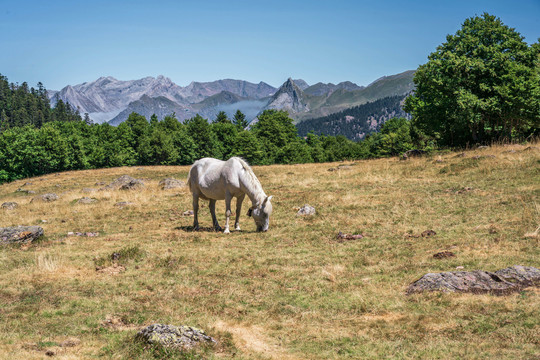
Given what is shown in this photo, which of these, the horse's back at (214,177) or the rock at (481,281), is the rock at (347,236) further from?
the rock at (481,281)

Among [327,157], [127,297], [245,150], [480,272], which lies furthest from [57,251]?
[327,157]

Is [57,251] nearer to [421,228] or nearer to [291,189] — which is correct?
[421,228]

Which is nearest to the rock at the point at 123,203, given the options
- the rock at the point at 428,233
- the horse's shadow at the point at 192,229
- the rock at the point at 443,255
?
the horse's shadow at the point at 192,229

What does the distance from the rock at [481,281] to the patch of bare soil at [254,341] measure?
4.37m

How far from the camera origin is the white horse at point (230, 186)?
62.5 ft

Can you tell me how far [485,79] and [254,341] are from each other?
3752 centimetres

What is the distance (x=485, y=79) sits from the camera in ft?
123

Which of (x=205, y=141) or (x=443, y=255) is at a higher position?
(x=205, y=141)

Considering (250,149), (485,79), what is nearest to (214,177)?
(485,79)

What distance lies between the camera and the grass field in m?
8.27

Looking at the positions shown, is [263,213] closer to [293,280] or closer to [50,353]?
[293,280]

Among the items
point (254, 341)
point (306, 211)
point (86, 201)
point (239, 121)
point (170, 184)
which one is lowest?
point (254, 341)

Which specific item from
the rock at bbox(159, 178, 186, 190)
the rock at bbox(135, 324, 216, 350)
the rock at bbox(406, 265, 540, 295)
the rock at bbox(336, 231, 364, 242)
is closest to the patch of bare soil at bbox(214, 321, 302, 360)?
the rock at bbox(135, 324, 216, 350)

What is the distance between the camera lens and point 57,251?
16.3 m
